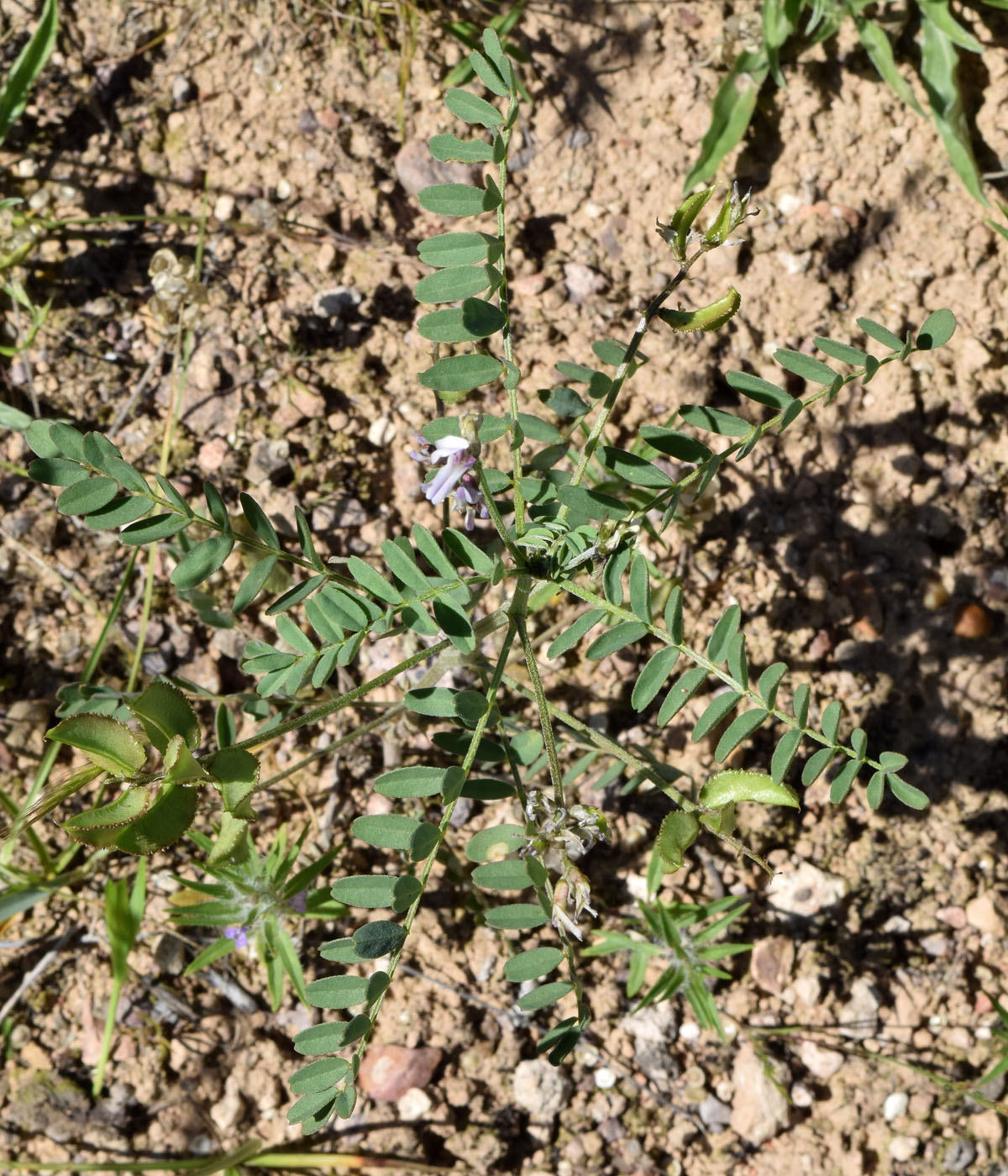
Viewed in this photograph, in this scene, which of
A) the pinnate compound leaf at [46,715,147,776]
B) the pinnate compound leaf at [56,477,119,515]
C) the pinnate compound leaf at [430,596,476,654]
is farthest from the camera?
the pinnate compound leaf at [430,596,476,654]

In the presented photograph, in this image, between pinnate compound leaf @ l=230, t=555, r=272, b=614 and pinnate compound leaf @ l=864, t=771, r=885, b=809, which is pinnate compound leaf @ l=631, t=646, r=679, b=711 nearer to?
pinnate compound leaf @ l=864, t=771, r=885, b=809

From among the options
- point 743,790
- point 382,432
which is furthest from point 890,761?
point 382,432

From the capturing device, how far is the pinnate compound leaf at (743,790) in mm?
1952

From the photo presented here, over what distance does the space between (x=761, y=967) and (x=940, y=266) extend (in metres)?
2.20

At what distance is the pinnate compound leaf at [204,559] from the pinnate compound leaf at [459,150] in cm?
88

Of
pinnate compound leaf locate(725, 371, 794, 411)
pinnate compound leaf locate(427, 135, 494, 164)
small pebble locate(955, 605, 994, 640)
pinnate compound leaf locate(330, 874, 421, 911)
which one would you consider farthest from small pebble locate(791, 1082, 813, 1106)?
pinnate compound leaf locate(427, 135, 494, 164)

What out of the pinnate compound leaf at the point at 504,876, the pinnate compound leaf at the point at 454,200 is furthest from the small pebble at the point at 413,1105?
the pinnate compound leaf at the point at 454,200

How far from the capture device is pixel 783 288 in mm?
3174

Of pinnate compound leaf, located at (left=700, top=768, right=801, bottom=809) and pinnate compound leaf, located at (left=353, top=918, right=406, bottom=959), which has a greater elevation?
pinnate compound leaf, located at (left=353, top=918, right=406, bottom=959)

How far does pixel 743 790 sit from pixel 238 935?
135 cm

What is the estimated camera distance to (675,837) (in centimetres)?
192

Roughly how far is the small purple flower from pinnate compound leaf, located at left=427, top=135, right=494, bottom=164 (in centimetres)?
187

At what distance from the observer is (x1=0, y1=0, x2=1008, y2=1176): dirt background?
2.95 m

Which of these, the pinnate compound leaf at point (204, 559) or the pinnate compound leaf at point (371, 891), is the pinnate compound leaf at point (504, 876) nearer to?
the pinnate compound leaf at point (371, 891)
